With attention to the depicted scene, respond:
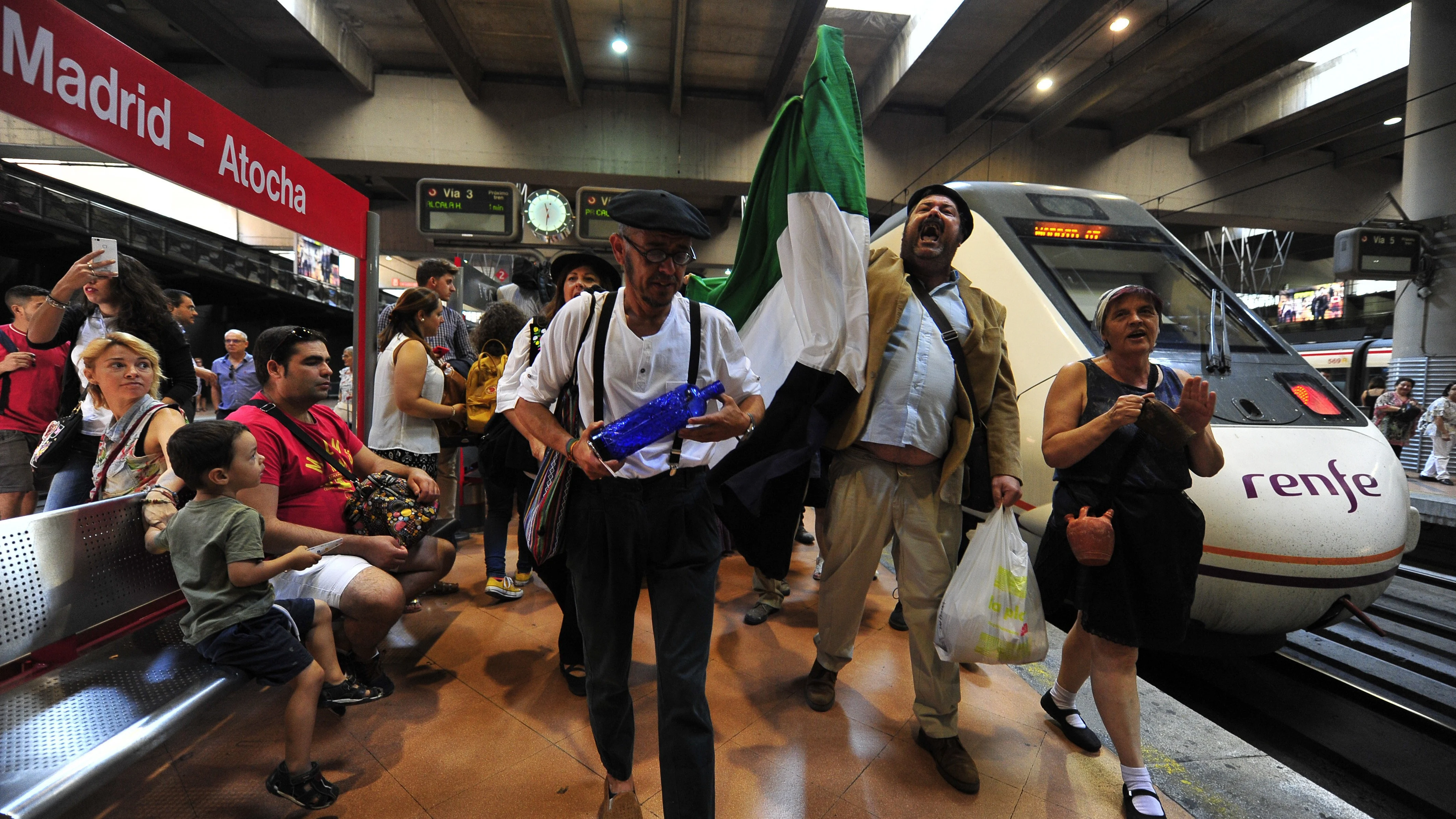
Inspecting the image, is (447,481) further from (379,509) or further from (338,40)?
(338,40)

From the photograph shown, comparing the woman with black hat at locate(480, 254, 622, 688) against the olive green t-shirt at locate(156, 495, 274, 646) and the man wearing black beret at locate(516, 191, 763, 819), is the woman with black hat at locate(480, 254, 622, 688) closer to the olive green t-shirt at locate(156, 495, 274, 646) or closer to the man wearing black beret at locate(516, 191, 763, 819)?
the man wearing black beret at locate(516, 191, 763, 819)

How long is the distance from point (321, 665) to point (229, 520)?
2.02ft

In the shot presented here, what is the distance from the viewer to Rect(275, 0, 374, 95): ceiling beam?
8492 mm

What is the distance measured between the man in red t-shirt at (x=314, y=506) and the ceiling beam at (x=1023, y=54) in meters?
8.85

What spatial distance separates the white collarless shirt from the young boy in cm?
93

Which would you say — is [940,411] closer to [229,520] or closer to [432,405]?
[229,520]

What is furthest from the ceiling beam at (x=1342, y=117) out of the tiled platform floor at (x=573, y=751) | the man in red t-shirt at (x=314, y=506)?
the man in red t-shirt at (x=314, y=506)

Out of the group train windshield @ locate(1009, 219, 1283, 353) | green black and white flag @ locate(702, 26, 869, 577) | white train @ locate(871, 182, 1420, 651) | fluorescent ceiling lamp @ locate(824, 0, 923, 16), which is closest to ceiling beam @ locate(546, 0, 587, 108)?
fluorescent ceiling lamp @ locate(824, 0, 923, 16)

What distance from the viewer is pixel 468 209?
782 centimetres

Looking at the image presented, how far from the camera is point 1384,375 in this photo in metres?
11.1

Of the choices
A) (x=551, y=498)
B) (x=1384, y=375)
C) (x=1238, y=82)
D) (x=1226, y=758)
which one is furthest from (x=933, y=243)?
(x=1384, y=375)

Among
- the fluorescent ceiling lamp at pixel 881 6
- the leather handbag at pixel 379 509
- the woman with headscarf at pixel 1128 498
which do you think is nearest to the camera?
the woman with headscarf at pixel 1128 498

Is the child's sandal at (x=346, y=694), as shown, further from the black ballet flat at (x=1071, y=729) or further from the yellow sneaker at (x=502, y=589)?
→ the black ballet flat at (x=1071, y=729)

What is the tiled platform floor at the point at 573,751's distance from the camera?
6.72 feet
